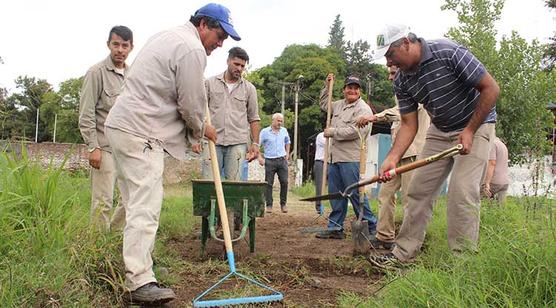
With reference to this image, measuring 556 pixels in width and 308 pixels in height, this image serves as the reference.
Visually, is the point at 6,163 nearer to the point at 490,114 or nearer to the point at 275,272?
the point at 275,272

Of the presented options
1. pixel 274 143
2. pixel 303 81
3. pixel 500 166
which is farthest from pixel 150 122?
pixel 303 81

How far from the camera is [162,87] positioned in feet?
10.3

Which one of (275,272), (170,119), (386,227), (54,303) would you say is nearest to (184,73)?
(170,119)

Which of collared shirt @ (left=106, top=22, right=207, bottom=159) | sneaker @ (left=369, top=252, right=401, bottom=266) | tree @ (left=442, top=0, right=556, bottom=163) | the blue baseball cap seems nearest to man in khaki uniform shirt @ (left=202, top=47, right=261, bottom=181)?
sneaker @ (left=369, top=252, right=401, bottom=266)

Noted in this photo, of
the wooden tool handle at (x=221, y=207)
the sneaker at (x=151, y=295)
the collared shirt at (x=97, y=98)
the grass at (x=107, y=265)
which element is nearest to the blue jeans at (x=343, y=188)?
the grass at (x=107, y=265)

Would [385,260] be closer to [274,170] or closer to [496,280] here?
[496,280]

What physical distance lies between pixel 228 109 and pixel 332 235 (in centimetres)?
182

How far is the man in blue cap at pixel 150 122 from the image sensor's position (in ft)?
9.64

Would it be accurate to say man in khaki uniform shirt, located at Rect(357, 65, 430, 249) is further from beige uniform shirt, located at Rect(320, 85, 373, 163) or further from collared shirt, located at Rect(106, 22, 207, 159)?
collared shirt, located at Rect(106, 22, 207, 159)

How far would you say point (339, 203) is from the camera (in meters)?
6.00

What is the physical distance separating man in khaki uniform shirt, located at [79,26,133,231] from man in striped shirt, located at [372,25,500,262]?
2.11 m

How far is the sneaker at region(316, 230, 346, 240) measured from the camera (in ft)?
19.3

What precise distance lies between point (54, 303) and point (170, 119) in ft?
4.16

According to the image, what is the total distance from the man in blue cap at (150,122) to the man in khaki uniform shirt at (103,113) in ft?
3.63
